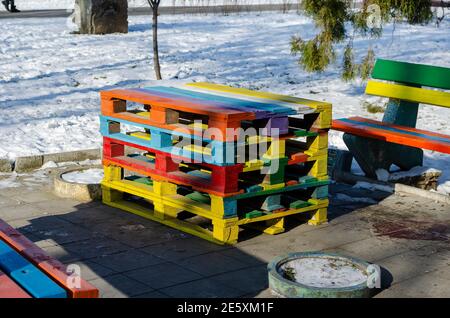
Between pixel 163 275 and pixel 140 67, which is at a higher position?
pixel 140 67

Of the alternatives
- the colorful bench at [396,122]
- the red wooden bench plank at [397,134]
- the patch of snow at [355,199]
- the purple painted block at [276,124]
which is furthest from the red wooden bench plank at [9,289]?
the colorful bench at [396,122]

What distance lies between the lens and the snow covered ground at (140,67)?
388 inches

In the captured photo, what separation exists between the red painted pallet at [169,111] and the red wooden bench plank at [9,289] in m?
2.49

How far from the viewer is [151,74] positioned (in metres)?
13.0

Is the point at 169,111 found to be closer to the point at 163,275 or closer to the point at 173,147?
the point at 173,147

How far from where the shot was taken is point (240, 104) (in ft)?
20.9

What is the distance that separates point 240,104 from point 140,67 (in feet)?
24.1

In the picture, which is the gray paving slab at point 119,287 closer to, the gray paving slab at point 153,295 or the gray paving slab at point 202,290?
the gray paving slab at point 153,295

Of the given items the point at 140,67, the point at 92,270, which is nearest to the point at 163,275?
the point at 92,270

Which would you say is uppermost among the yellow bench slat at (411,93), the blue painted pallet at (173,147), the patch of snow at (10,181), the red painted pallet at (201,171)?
the yellow bench slat at (411,93)

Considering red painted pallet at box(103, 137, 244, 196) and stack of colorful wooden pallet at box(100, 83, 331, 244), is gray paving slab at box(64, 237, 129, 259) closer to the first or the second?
stack of colorful wooden pallet at box(100, 83, 331, 244)

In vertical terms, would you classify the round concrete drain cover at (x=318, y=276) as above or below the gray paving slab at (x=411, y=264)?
above

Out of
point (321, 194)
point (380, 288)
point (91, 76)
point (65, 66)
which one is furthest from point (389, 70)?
point (65, 66)
